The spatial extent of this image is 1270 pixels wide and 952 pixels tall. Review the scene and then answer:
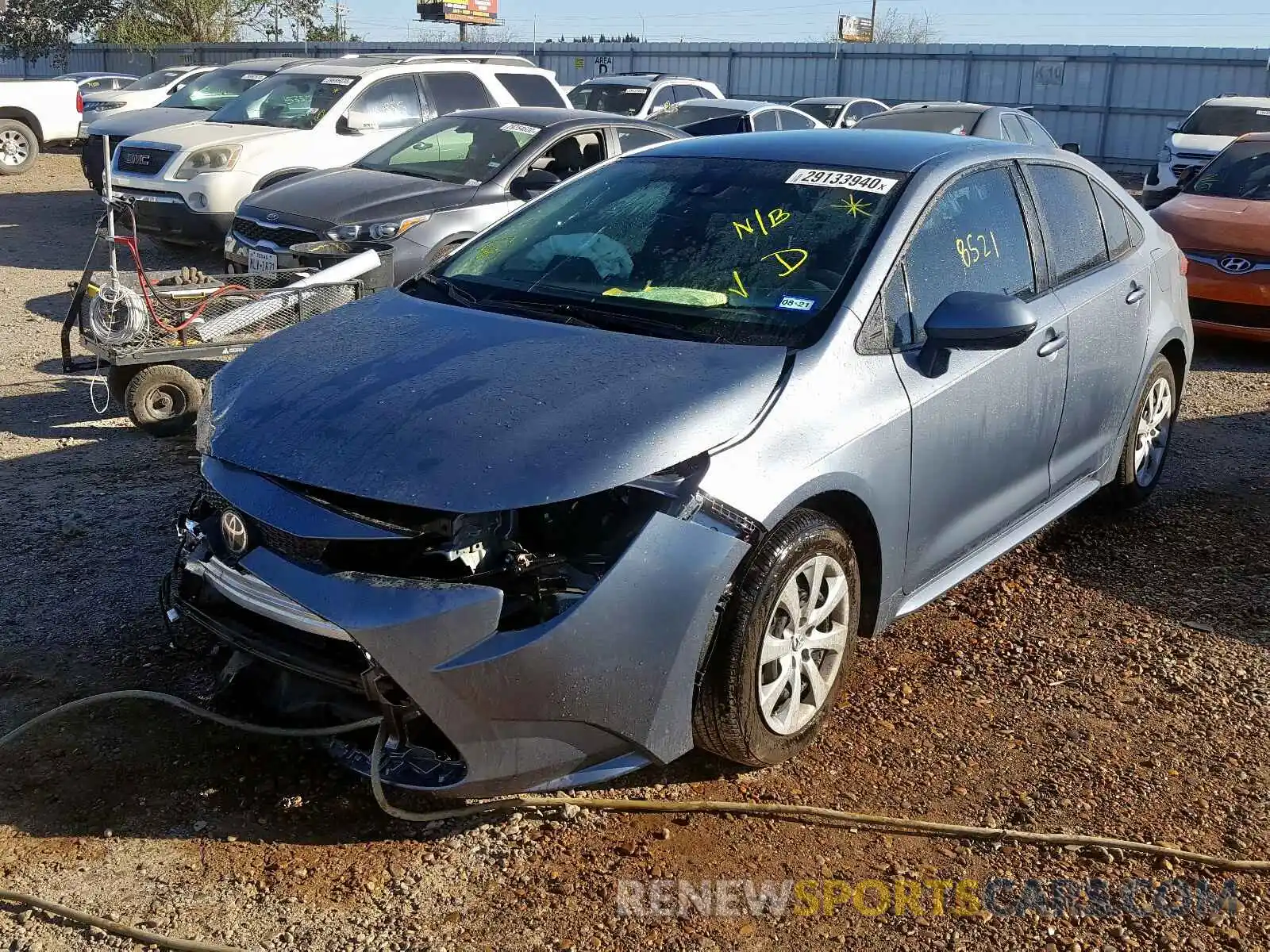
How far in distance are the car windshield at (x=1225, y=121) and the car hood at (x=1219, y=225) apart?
29.8 ft

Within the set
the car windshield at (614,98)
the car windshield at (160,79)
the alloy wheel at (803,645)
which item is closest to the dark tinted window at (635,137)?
the alloy wheel at (803,645)

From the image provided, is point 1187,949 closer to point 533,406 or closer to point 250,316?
point 533,406

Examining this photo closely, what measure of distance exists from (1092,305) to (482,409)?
8.57 feet

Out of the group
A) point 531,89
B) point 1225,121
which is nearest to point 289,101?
point 531,89

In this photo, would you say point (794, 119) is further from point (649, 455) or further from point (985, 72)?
point (985, 72)

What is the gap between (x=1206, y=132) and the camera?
17.6 metres

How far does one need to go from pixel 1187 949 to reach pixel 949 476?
5.03ft

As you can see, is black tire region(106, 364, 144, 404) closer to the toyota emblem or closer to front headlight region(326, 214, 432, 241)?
front headlight region(326, 214, 432, 241)

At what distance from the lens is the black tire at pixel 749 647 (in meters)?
3.20

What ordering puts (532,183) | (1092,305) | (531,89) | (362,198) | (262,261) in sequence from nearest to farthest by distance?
(1092,305), (262,261), (532,183), (362,198), (531,89)

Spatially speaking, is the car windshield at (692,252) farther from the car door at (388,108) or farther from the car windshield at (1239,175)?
the car door at (388,108)

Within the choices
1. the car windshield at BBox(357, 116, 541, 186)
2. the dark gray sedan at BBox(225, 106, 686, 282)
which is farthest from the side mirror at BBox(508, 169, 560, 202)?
the car windshield at BBox(357, 116, 541, 186)

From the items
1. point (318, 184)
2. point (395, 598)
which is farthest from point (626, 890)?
point (318, 184)

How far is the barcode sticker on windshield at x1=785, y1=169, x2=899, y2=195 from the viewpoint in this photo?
4.11 meters
